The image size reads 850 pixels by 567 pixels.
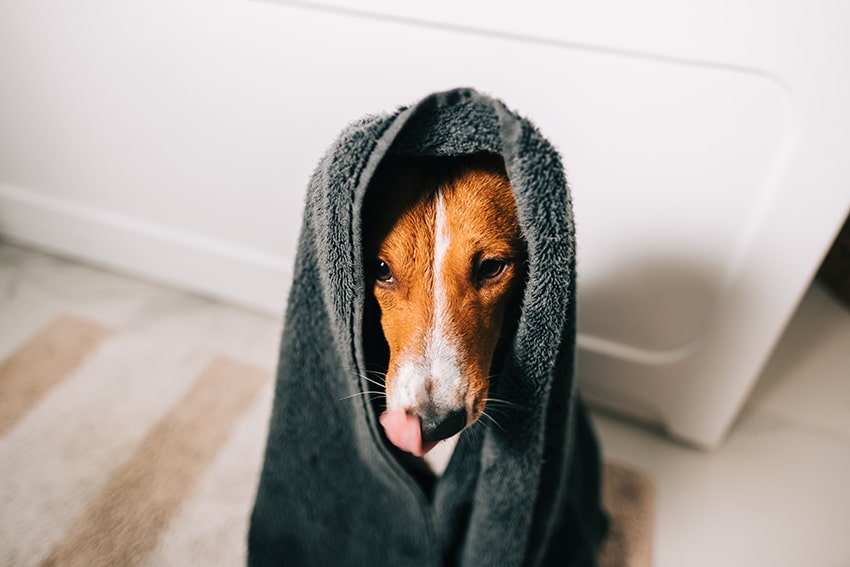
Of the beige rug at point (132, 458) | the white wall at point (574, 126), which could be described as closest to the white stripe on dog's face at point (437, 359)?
the white wall at point (574, 126)

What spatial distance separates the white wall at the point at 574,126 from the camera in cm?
62

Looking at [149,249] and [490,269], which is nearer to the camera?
[490,269]

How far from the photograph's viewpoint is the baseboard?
1.10m

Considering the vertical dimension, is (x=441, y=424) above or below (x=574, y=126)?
below

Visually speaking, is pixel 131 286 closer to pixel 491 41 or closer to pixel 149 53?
pixel 149 53

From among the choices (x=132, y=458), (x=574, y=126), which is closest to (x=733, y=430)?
(x=574, y=126)

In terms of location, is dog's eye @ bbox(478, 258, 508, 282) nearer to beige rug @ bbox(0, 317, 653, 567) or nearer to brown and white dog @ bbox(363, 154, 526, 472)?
brown and white dog @ bbox(363, 154, 526, 472)

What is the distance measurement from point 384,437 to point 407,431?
104mm

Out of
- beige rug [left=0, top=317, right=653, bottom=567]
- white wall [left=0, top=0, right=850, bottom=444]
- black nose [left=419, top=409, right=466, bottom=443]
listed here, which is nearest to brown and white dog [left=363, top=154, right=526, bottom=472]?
black nose [left=419, top=409, right=466, bottom=443]

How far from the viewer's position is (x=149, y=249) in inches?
46.5

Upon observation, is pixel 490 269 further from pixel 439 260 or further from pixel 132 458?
pixel 132 458

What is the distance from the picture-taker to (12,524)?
34.4 inches

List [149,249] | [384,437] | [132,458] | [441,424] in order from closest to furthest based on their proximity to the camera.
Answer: [441,424]
[384,437]
[132,458]
[149,249]

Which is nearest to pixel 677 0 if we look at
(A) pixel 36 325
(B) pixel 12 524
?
(B) pixel 12 524
